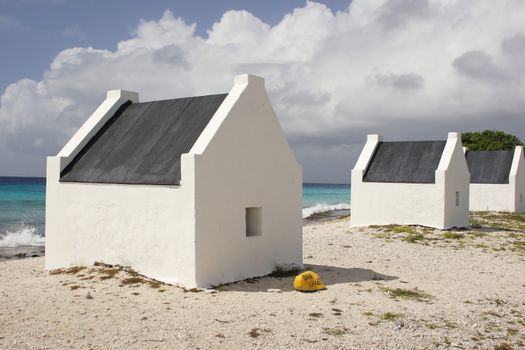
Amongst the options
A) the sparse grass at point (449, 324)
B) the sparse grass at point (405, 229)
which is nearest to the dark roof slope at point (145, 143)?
the sparse grass at point (449, 324)

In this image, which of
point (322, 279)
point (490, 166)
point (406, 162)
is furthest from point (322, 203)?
point (322, 279)

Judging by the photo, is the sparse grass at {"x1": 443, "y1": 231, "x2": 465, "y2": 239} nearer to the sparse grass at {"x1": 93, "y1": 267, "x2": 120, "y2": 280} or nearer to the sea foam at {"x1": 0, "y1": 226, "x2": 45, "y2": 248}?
the sparse grass at {"x1": 93, "y1": 267, "x2": 120, "y2": 280}

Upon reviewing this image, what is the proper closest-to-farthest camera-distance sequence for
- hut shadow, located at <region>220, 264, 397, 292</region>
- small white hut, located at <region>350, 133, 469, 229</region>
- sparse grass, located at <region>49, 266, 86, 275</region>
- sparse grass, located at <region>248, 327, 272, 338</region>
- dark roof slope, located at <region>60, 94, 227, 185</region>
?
1. sparse grass, located at <region>248, 327, 272, 338</region>
2. hut shadow, located at <region>220, 264, 397, 292</region>
3. dark roof slope, located at <region>60, 94, 227, 185</region>
4. sparse grass, located at <region>49, 266, 86, 275</region>
5. small white hut, located at <region>350, 133, 469, 229</region>

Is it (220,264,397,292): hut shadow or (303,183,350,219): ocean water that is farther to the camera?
(303,183,350,219): ocean water

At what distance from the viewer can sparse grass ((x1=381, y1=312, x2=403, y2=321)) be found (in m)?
Answer: 11.4

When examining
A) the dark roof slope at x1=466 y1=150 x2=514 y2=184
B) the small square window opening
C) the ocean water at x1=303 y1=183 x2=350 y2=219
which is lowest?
the ocean water at x1=303 y1=183 x2=350 y2=219

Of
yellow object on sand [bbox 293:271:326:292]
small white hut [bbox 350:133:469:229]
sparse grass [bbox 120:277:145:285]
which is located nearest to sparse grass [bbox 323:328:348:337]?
yellow object on sand [bbox 293:271:326:292]

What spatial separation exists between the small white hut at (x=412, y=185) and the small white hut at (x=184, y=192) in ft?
48.7

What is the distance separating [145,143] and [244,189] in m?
3.74

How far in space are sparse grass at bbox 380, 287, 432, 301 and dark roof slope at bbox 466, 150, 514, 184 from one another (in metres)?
33.6

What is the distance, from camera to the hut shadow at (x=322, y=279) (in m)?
14.2

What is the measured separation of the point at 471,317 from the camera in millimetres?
11820

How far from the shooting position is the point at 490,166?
45.3m

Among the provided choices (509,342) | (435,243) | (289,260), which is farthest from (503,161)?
(509,342)
